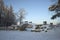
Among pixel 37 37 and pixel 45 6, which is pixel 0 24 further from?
pixel 45 6

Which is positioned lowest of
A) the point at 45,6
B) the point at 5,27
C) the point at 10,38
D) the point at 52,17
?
the point at 10,38

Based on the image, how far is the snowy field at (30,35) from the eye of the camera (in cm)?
215

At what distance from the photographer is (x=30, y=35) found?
2217 millimetres

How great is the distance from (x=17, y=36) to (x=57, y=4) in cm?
88

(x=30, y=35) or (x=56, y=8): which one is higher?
(x=56, y=8)

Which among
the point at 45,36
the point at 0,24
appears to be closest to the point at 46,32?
the point at 45,36

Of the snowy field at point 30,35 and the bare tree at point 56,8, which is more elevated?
the bare tree at point 56,8

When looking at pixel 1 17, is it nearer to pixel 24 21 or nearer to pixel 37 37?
pixel 24 21

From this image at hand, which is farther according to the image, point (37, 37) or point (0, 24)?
point (0, 24)

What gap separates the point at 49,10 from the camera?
2238 mm

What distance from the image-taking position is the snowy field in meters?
2.15

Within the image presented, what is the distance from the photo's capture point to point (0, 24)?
2355mm

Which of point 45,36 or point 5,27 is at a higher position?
point 5,27

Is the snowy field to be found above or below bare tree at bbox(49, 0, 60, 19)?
below
